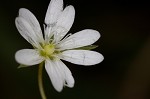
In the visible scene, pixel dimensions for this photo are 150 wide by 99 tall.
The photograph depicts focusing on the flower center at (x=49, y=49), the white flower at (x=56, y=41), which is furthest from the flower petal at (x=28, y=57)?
the flower center at (x=49, y=49)

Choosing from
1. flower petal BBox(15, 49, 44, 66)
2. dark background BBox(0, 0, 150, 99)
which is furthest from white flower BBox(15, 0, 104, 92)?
dark background BBox(0, 0, 150, 99)

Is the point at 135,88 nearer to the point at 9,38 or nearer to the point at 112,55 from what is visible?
the point at 112,55

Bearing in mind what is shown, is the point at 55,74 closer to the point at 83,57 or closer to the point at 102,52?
the point at 83,57

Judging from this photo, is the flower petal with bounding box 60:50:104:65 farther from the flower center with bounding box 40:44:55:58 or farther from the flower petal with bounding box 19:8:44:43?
the flower petal with bounding box 19:8:44:43

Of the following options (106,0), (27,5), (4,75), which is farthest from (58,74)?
(106,0)

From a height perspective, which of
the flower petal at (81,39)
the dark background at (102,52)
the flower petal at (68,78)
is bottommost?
the dark background at (102,52)

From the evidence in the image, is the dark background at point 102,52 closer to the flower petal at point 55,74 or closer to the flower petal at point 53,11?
the flower petal at point 53,11

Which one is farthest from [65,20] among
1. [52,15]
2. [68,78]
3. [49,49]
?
[68,78]
